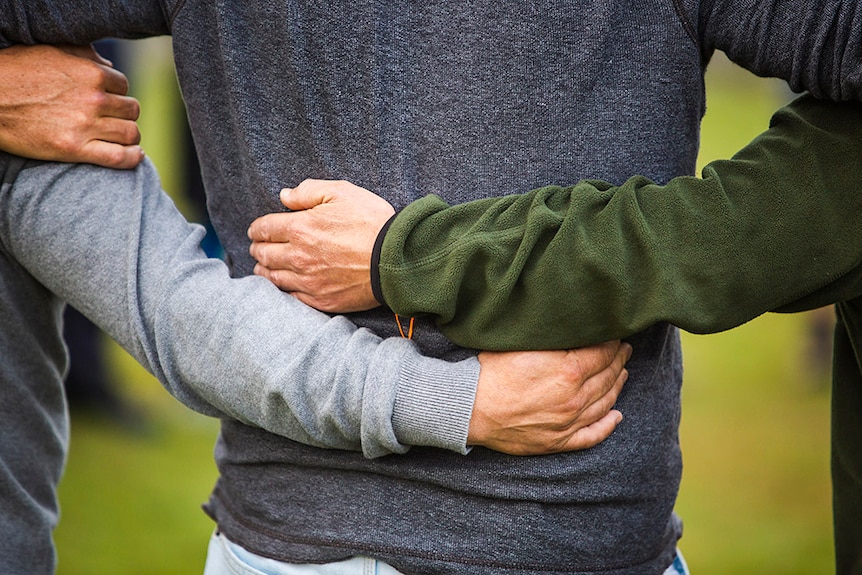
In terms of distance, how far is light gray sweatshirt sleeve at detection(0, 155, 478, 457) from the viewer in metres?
1.27

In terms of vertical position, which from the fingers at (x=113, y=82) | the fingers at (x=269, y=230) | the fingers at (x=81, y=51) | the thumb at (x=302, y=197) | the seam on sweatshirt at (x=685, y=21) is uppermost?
the seam on sweatshirt at (x=685, y=21)

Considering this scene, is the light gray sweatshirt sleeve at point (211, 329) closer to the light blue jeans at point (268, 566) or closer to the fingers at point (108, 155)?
the fingers at point (108, 155)

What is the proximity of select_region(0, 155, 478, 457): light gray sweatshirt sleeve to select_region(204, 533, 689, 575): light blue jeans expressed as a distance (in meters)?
0.17

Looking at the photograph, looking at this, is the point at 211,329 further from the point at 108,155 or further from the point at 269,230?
the point at 108,155

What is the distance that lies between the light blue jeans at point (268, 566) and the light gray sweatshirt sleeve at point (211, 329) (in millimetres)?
167

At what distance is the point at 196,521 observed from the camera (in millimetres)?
3844

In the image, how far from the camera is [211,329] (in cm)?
132

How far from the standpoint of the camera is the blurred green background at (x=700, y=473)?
12.0 feet

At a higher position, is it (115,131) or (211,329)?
(115,131)

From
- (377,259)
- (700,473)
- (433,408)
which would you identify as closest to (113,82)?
(377,259)

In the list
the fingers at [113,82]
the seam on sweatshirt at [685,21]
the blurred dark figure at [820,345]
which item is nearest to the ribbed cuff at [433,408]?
the seam on sweatshirt at [685,21]

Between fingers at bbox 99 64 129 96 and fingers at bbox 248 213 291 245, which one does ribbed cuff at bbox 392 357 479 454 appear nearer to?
fingers at bbox 248 213 291 245

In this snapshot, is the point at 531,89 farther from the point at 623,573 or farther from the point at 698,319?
the point at 623,573

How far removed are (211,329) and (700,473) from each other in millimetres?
3490
